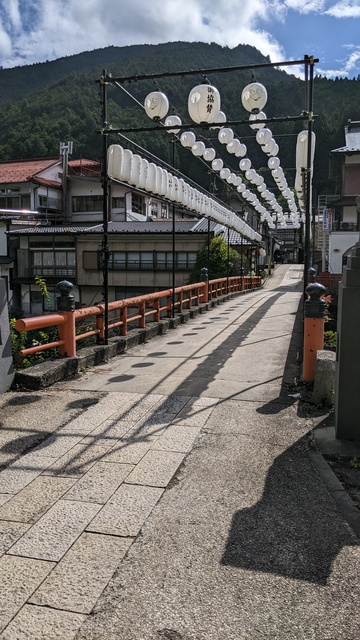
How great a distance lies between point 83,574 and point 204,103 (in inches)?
349

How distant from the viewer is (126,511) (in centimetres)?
365

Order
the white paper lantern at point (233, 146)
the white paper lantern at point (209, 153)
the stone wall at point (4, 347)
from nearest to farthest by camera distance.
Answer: the stone wall at point (4, 347), the white paper lantern at point (233, 146), the white paper lantern at point (209, 153)

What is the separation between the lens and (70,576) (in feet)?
9.52

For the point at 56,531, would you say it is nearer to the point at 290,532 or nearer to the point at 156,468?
the point at 156,468

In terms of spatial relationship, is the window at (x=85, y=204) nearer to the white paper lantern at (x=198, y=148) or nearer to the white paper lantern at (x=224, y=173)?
the white paper lantern at (x=224, y=173)

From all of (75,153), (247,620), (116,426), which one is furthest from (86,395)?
(75,153)

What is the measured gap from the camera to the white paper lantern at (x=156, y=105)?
33.8 feet

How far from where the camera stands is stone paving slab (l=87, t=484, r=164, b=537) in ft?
11.2

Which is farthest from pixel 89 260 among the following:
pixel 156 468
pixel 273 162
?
pixel 156 468

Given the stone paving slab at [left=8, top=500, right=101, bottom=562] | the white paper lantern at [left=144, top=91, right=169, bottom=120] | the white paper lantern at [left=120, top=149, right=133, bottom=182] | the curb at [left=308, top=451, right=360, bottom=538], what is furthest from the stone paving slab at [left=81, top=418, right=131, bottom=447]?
the white paper lantern at [left=144, top=91, right=169, bottom=120]

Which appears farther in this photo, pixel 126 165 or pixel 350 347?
pixel 126 165

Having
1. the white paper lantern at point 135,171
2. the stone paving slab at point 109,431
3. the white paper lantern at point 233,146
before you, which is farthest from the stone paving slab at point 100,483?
the white paper lantern at point 233,146

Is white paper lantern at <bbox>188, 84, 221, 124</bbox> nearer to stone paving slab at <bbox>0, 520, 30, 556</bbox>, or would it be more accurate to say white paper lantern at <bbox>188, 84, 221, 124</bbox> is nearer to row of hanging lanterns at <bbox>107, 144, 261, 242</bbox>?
row of hanging lanterns at <bbox>107, 144, 261, 242</bbox>

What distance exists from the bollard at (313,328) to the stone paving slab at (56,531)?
4.26 meters
